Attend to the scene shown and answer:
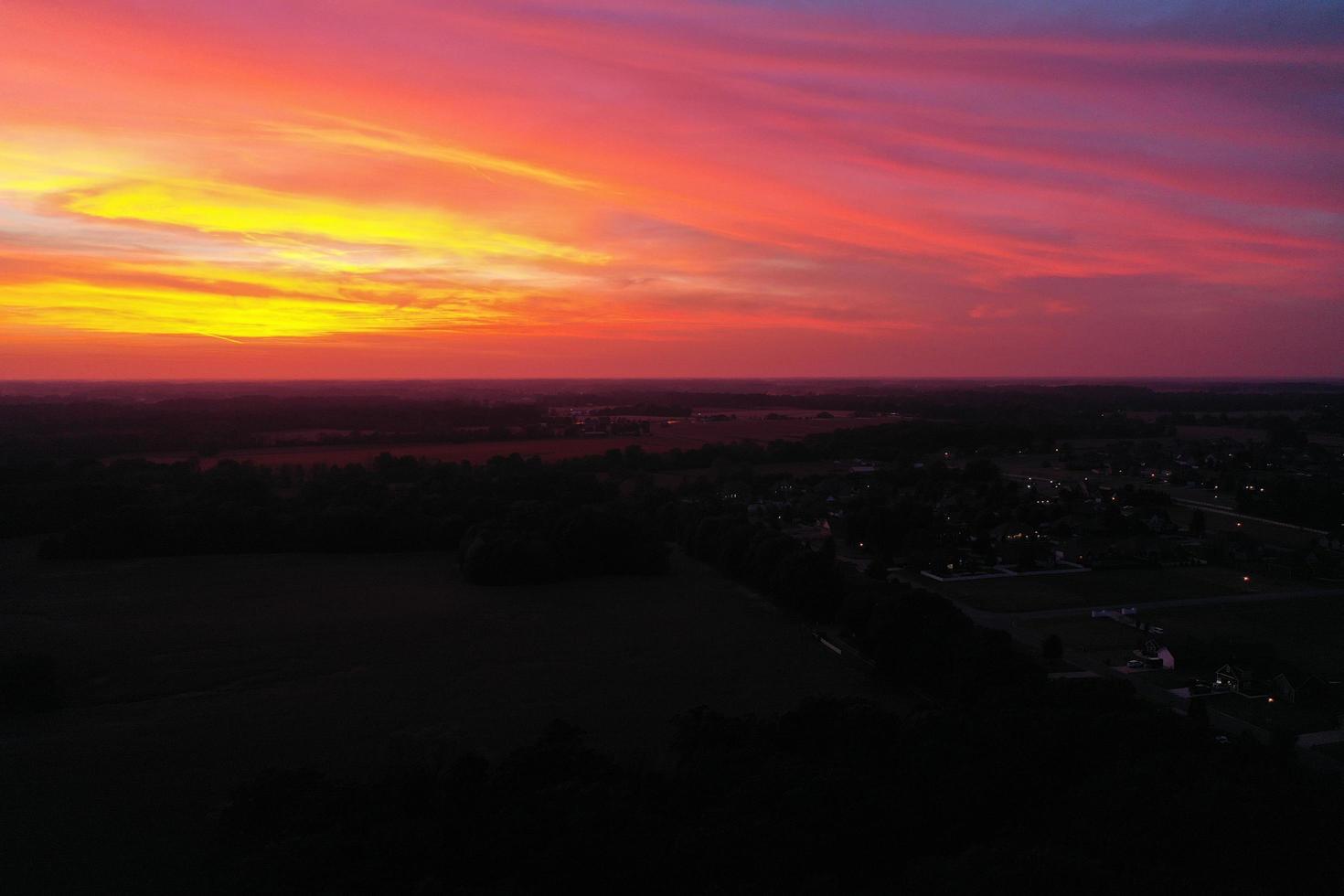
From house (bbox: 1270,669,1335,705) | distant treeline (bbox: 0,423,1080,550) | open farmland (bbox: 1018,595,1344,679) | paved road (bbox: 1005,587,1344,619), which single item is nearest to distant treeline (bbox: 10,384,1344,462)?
distant treeline (bbox: 0,423,1080,550)

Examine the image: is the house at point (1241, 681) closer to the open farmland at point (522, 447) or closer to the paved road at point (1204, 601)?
the paved road at point (1204, 601)

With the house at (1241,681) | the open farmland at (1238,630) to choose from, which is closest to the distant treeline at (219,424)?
the open farmland at (1238,630)

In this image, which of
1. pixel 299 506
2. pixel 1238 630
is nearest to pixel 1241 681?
pixel 1238 630

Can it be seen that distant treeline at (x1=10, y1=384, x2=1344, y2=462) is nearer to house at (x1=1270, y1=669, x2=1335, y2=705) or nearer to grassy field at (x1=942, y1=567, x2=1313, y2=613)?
grassy field at (x1=942, y1=567, x2=1313, y2=613)


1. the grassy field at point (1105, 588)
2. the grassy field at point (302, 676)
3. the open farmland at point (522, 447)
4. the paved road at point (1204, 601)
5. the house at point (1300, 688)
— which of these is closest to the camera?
the grassy field at point (302, 676)

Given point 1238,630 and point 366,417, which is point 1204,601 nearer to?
point 1238,630

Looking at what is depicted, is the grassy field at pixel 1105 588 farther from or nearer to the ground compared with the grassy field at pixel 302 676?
nearer to the ground
